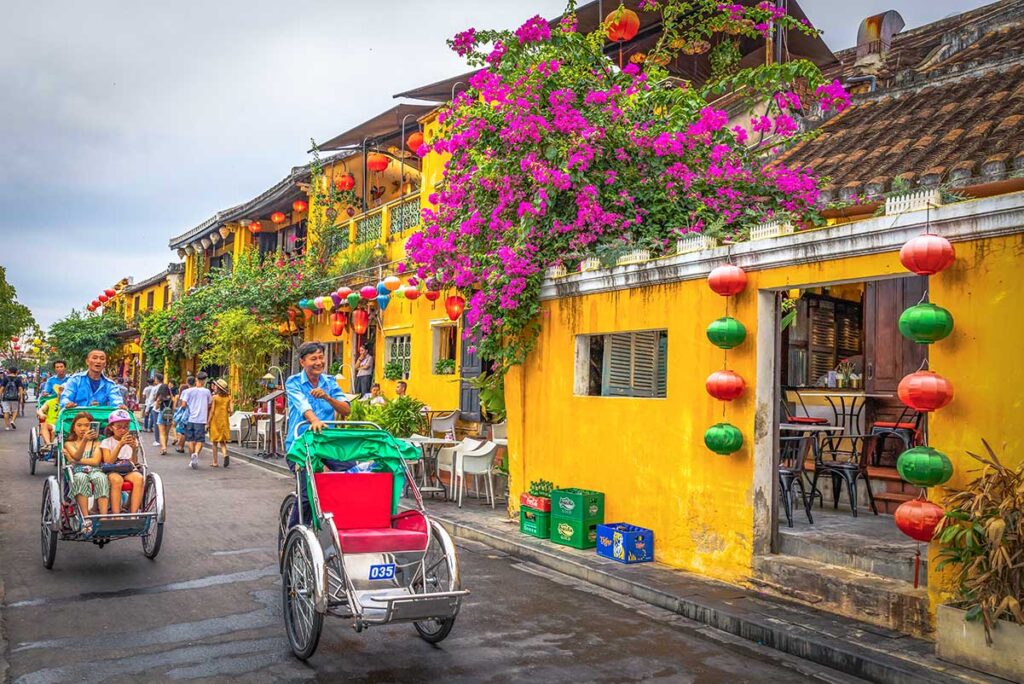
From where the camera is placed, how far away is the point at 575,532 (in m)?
8.80

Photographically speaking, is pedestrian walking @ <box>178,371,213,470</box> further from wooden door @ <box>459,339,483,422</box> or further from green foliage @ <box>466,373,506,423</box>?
green foliage @ <box>466,373,506,423</box>

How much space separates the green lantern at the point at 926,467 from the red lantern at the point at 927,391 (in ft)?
1.00

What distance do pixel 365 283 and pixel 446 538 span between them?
1317cm

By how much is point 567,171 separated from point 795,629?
215 inches

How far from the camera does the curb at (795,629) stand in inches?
205

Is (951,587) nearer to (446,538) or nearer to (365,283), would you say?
(446,538)

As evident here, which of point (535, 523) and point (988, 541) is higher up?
point (988, 541)

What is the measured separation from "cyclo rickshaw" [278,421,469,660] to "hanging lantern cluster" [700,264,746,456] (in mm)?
2784

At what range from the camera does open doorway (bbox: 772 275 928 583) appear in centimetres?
723

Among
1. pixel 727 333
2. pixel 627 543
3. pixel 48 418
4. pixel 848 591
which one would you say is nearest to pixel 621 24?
pixel 727 333

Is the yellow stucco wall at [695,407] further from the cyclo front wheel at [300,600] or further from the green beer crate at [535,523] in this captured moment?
the cyclo front wheel at [300,600]

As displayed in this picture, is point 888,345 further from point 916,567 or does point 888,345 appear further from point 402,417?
point 402,417

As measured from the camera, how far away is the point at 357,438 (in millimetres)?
6023

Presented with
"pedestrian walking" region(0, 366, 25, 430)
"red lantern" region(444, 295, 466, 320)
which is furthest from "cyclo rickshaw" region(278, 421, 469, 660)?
"pedestrian walking" region(0, 366, 25, 430)
